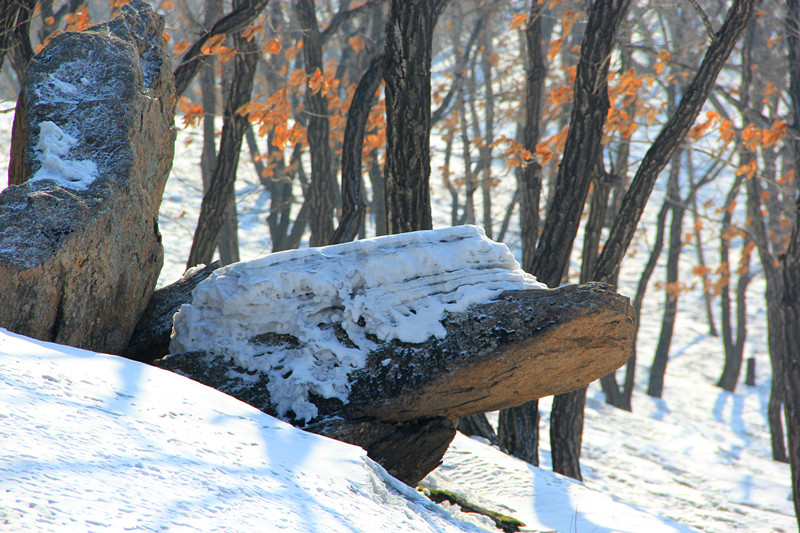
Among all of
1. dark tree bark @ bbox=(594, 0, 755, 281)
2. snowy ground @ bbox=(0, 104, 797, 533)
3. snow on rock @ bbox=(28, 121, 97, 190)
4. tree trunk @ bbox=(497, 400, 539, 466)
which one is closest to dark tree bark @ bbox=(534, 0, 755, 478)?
dark tree bark @ bbox=(594, 0, 755, 281)

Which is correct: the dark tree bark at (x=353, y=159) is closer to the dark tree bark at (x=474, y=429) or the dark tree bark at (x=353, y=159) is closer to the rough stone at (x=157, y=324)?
the dark tree bark at (x=474, y=429)

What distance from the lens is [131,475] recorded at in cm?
175

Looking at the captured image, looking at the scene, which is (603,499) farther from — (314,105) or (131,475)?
(314,105)

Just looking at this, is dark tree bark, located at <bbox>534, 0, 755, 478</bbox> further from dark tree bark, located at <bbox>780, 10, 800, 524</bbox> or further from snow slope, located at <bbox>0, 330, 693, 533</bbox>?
snow slope, located at <bbox>0, 330, 693, 533</bbox>

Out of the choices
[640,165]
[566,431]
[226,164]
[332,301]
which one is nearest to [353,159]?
[226,164]

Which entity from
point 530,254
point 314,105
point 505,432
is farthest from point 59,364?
point 314,105

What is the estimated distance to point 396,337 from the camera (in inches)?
119

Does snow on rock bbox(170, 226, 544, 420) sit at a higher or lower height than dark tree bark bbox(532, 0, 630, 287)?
→ lower

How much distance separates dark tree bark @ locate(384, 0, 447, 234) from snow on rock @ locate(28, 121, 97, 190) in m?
2.04

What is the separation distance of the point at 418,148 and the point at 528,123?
2.46 m

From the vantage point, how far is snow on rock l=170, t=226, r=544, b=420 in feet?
9.95

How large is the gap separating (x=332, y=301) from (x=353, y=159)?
3479mm

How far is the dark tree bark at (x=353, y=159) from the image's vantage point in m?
6.22

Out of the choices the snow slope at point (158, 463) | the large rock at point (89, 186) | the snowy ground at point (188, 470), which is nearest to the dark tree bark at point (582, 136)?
the snowy ground at point (188, 470)
